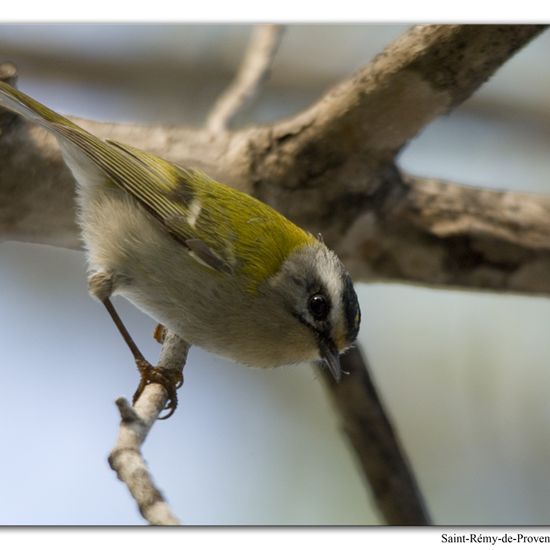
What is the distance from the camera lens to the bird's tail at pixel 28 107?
180 centimetres

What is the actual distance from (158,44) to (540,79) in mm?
997

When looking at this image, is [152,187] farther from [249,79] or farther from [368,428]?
[368,428]

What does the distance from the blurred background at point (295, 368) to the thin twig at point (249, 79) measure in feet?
0.16

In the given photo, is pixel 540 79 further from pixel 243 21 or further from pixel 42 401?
pixel 42 401

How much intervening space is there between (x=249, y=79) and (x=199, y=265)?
77 centimetres

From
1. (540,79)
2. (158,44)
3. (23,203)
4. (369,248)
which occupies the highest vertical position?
(158,44)

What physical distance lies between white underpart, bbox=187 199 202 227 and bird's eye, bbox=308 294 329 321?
0.32 meters

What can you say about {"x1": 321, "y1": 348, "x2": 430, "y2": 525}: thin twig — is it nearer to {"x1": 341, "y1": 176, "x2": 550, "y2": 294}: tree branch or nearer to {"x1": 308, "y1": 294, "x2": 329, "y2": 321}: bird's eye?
{"x1": 341, "y1": 176, "x2": 550, "y2": 294}: tree branch

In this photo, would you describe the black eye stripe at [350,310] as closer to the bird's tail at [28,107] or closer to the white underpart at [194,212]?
the white underpart at [194,212]

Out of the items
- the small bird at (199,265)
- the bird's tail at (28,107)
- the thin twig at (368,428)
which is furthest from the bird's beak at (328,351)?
the bird's tail at (28,107)

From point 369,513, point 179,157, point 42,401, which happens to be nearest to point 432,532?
point 369,513

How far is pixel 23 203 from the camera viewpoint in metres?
2.04

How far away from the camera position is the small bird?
5.82ft

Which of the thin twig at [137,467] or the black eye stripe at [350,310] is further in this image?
the black eye stripe at [350,310]
